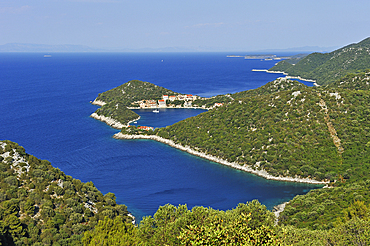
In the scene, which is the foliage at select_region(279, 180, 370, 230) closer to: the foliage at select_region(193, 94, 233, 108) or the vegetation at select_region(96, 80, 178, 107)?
the foliage at select_region(193, 94, 233, 108)

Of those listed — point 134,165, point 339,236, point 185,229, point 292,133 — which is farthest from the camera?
point 292,133

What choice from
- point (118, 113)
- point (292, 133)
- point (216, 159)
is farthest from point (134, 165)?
point (118, 113)

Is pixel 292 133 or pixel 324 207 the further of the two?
pixel 292 133

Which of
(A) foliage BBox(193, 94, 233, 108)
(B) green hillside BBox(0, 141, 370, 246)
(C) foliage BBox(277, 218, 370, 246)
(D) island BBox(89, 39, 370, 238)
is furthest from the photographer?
(A) foliage BBox(193, 94, 233, 108)

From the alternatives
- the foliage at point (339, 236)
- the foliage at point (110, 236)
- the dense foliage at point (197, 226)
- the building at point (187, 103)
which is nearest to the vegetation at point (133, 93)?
the building at point (187, 103)

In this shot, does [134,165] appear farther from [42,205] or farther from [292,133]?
[292,133]

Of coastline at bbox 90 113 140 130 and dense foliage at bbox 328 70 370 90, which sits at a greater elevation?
dense foliage at bbox 328 70 370 90

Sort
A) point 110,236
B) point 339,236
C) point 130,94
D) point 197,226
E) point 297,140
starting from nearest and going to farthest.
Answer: point 197,226
point 339,236
point 110,236
point 297,140
point 130,94

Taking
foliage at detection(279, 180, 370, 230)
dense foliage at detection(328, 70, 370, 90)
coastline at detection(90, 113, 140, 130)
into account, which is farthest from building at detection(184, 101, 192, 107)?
foliage at detection(279, 180, 370, 230)

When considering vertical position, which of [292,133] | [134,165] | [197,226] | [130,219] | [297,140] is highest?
[197,226]

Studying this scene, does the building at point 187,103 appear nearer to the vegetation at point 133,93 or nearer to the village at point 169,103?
the village at point 169,103
